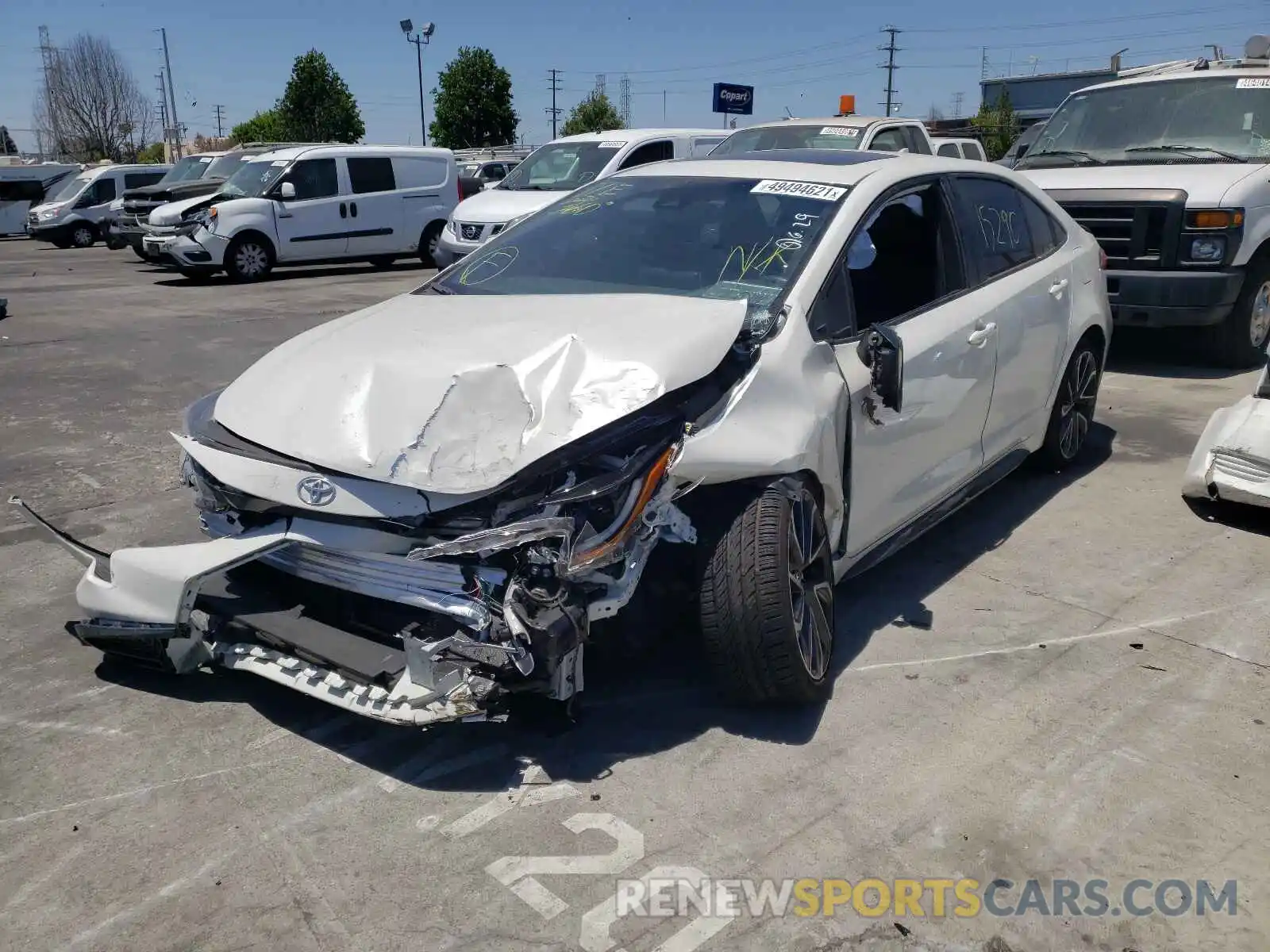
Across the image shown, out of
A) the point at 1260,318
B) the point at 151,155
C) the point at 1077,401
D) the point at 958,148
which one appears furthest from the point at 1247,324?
the point at 151,155

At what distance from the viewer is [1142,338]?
9.60m

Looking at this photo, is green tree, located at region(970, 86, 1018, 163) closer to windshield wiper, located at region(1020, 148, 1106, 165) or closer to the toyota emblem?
windshield wiper, located at region(1020, 148, 1106, 165)

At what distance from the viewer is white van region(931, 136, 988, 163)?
13.5 metres

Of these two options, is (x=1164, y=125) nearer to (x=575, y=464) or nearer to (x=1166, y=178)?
(x=1166, y=178)

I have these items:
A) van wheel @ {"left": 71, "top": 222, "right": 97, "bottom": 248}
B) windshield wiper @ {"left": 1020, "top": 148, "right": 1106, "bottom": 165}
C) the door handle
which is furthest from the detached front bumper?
van wheel @ {"left": 71, "top": 222, "right": 97, "bottom": 248}

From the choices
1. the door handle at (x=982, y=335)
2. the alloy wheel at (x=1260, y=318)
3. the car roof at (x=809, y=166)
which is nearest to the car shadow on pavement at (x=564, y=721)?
the door handle at (x=982, y=335)

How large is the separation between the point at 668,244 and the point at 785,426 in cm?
109

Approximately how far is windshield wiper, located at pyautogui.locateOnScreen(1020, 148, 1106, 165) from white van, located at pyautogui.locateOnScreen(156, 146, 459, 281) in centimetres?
1155

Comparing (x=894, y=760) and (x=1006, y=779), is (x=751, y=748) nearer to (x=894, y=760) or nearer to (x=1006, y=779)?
(x=894, y=760)

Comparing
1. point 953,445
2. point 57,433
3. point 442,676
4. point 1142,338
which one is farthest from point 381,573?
point 1142,338

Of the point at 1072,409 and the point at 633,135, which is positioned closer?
the point at 1072,409

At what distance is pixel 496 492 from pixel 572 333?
70 centimetres

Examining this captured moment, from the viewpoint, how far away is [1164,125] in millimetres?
8578
